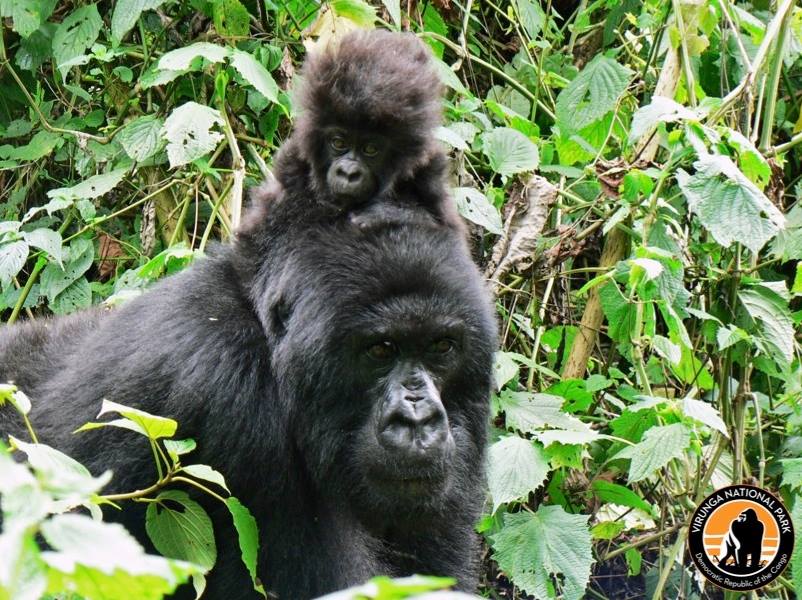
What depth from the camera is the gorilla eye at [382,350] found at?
2768 millimetres

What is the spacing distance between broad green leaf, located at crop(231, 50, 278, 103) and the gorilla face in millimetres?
1228

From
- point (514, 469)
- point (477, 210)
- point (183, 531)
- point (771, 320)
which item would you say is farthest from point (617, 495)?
point (183, 531)

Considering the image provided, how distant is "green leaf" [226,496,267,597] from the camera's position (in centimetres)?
248

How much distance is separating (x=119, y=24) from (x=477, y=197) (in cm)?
153

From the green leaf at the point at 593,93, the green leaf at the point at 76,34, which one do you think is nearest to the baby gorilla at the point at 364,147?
the green leaf at the point at 593,93

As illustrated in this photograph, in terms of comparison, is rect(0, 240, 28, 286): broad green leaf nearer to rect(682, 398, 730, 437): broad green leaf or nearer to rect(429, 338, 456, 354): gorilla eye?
rect(429, 338, 456, 354): gorilla eye

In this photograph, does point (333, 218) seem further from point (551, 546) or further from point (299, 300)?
point (551, 546)

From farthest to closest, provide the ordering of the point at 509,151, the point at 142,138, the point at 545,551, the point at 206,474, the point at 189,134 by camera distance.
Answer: the point at 142,138
the point at 509,151
the point at 189,134
the point at 545,551
the point at 206,474

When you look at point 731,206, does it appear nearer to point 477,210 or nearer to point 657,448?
point 657,448

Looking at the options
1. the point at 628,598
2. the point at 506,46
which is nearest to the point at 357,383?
the point at 628,598

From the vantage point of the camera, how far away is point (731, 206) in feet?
10.8

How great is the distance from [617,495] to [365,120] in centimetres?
171

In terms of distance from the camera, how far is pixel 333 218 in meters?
2.85

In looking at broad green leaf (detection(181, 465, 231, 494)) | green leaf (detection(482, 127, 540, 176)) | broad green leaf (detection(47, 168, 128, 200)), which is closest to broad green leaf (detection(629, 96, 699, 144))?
green leaf (detection(482, 127, 540, 176))
